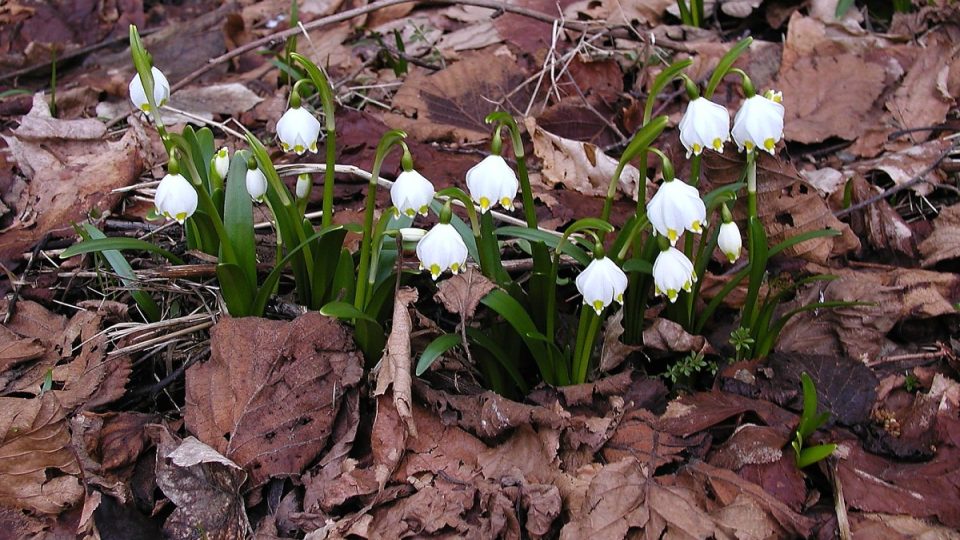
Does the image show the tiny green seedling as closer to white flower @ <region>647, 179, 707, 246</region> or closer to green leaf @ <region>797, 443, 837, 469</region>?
green leaf @ <region>797, 443, 837, 469</region>

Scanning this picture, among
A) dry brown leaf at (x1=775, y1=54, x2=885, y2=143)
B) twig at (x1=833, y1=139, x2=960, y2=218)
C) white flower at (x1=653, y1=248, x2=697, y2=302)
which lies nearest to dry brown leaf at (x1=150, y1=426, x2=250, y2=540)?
white flower at (x1=653, y1=248, x2=697, y2=302)

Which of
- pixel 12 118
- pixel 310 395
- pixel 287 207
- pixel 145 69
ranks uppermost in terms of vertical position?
pixel 145 69

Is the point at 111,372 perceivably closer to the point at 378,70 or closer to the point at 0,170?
the point at 0,170

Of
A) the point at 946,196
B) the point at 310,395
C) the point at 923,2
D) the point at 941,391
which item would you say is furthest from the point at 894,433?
the point at 923,2

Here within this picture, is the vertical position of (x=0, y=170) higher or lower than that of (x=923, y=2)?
lower

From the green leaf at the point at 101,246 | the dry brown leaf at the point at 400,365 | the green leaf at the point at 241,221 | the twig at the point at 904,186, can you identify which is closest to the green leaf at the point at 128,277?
Answer: the green leaf at the point at 101,246

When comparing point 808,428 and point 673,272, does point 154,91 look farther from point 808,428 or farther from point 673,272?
point 808,428
